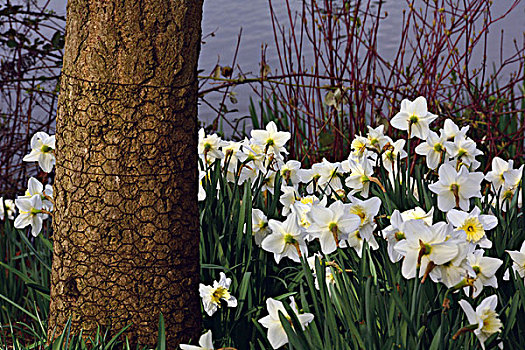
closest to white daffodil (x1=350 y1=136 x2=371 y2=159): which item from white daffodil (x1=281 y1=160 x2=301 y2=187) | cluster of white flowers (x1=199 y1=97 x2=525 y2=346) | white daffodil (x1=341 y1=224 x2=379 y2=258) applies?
cluster of white flowers (x1=199 y1=97 x2=525 y2=346)

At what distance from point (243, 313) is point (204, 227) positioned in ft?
1.09

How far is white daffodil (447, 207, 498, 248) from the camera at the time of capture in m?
1.44

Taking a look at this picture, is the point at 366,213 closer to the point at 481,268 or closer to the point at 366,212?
the point at 366,212

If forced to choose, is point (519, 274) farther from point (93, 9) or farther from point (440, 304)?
point (93, 9)

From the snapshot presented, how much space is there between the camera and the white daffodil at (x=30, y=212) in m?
2.03

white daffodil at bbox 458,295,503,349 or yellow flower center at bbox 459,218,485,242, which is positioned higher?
yellow flower center at bbox 459,218,485,242

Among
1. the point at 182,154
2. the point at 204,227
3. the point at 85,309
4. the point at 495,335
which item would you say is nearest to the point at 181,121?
the point at 182,154

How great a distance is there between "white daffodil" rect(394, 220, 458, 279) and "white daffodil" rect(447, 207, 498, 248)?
192mm

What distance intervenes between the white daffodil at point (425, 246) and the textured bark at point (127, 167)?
0.72 metres

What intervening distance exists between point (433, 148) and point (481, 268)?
805 millimetres

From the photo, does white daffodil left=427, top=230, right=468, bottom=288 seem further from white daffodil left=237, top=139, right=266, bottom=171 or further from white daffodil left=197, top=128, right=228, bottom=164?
white daffodil left=197, top=128, right=228, bottom=164

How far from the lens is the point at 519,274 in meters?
1.51

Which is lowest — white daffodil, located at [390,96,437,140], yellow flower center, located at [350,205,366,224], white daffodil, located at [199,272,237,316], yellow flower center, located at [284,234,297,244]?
white daffodil, located at [199,272,237,316]

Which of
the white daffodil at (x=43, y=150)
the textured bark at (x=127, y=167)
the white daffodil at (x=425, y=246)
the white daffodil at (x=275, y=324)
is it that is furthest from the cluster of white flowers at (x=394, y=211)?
the white daffodil at (x=43, y=150)
